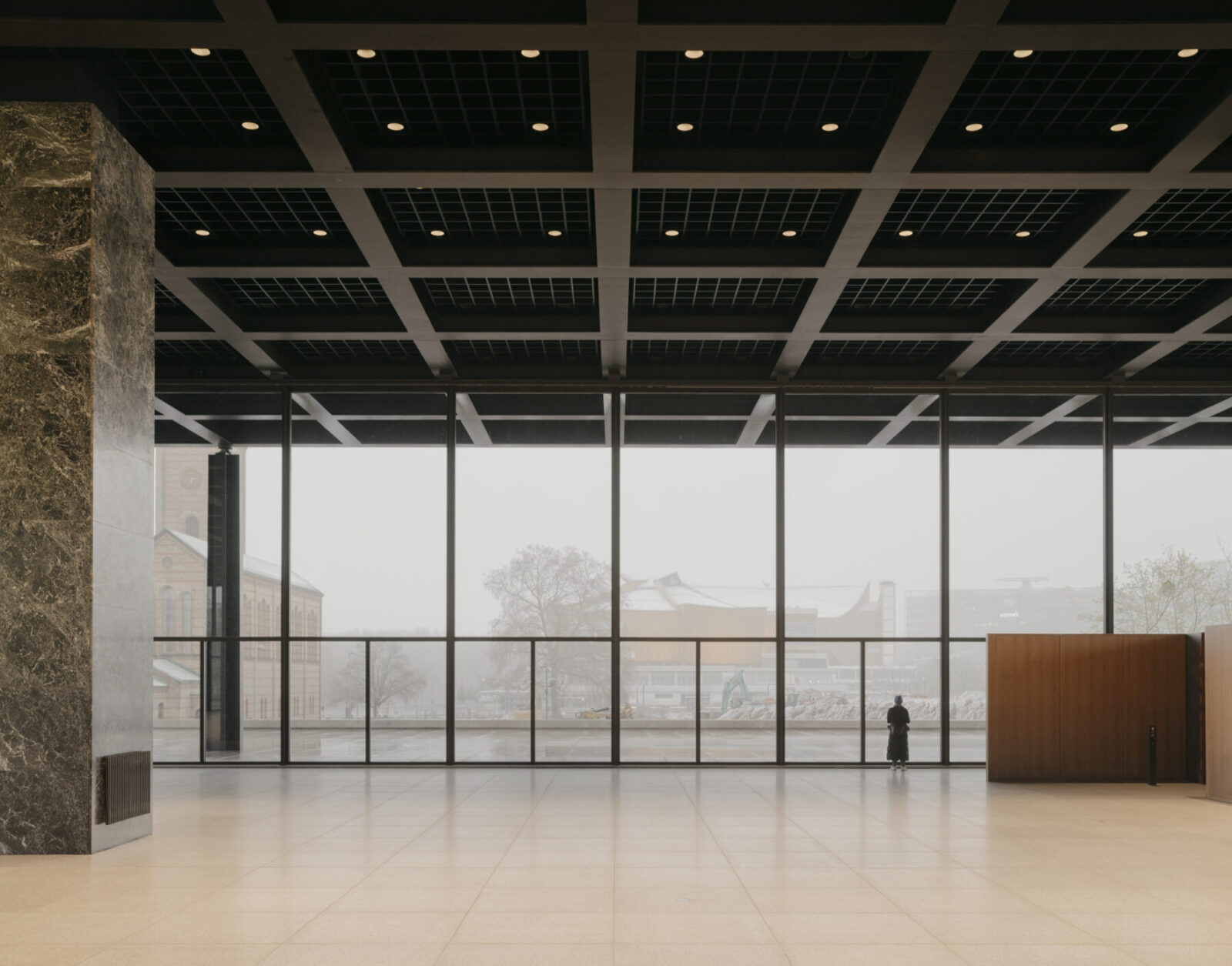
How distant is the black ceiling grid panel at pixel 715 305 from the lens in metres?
16.4

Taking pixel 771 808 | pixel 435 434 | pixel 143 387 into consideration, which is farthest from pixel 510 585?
pixel 143 387

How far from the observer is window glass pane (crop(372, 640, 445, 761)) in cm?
1928

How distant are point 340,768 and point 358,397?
251 inches

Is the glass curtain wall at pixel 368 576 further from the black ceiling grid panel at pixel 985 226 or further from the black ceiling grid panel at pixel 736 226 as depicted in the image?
the black ceiling grid panel at pixel 985 226

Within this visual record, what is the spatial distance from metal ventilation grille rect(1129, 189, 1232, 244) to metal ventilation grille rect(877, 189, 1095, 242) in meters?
0.93

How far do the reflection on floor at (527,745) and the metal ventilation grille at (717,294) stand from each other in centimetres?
716

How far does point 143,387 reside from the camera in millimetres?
12477

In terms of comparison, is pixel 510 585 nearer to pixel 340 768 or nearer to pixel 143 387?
pixel 340 768

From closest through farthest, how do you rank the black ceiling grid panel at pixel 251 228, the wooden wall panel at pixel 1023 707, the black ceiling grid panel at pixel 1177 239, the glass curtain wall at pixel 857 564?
1. the black ceiling grid panel at pixel 251 228
2. the black ceiling grid panel at pixel 1177 239
3. the wooden wall panel at pixel 1023 707
4. the glass curtain wall at pixel 857 564

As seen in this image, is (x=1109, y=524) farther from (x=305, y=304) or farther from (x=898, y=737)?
(x=305, y=304)

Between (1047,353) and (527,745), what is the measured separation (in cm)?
1112

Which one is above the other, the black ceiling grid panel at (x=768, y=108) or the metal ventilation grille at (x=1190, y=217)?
the black ceiling grid panel at (x=768, y=108)

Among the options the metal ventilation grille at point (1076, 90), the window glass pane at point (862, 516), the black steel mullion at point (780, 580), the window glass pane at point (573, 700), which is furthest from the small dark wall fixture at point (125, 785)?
the window glass pane at point (862, 516)

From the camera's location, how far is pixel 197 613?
19.5 metres
